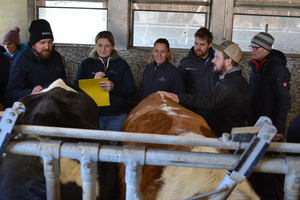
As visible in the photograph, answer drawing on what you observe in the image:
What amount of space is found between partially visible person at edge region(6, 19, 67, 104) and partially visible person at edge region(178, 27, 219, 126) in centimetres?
147

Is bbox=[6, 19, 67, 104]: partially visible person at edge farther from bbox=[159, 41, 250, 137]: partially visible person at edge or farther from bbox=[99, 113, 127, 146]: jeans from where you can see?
bbox=[159, 41, 250, 137]: partially visible person at edge

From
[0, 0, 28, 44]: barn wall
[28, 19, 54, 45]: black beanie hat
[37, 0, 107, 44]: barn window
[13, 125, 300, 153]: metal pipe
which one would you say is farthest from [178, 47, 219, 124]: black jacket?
[0, 0, 28, 44]: barn wall

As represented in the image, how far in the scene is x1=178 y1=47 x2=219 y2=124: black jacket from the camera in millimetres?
2926

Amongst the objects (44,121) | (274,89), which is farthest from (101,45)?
(274,89)

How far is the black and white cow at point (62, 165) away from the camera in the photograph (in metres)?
0.99

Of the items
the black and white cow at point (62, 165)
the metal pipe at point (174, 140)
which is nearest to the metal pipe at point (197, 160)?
the metal pipe at point (174, 140)

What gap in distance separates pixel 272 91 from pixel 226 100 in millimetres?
1139

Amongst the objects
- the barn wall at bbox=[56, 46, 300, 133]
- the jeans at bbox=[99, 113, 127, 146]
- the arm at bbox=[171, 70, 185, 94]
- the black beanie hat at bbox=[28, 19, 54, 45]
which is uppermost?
the black beanie hat at bbox=[28, 19, 54, 45]

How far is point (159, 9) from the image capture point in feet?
14.2

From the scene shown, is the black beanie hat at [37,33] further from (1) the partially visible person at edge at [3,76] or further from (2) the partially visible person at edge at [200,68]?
(2) the partially visible person at edge at [200,68]

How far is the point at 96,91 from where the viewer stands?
2547mm

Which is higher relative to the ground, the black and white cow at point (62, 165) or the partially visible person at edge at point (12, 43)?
the partially visible person at edge at point (12, 43)

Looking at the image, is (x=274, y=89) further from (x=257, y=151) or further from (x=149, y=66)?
(x=257, y=151)

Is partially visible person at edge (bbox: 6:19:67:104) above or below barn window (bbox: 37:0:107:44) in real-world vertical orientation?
below
